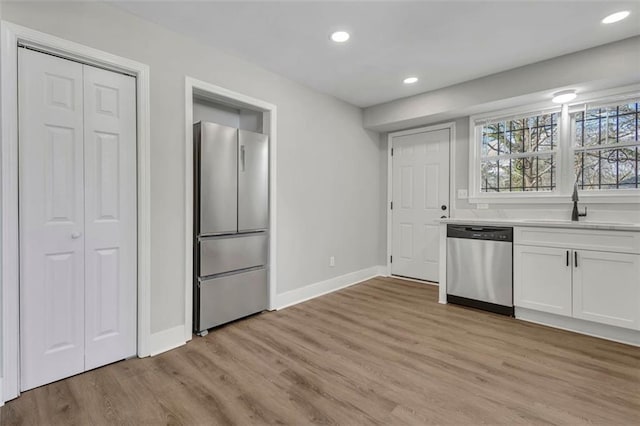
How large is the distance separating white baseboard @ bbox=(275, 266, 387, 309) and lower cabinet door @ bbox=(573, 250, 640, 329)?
2.42m

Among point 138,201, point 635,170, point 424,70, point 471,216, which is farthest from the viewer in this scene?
point 471,216

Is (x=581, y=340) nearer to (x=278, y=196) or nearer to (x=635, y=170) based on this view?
(x=635, y=170)

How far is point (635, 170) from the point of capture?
299 cm

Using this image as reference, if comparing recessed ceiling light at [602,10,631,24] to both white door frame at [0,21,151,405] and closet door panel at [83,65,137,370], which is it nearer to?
closet door panel at [83,65,137,370]

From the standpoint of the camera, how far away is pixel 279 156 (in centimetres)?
336

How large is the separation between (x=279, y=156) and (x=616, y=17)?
2972 mm

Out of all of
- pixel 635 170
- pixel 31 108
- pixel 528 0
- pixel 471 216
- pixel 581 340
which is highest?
pixel 528 0

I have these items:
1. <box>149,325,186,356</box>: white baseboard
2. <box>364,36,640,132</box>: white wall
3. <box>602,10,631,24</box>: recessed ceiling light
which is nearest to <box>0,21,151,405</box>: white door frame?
<box>149,325,186,356</box>: white baseboard

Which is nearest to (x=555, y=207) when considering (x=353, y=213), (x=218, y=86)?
(x=353, y=213)

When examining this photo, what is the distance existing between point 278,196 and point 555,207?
9.84ft

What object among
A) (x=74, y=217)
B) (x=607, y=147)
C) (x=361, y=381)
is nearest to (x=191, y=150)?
(x=74, y=217)

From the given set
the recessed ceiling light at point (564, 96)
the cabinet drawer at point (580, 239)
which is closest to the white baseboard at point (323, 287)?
the cabinet drawer at point (580, 239)

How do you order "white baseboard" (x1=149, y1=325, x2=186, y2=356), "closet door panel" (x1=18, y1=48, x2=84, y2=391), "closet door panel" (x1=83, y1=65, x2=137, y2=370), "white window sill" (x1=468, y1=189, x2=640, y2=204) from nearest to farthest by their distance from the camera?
"closet door panel" (x1=18, y1=48, x2=84, y2=391) < "closet door panel" (x1=83, y1=65, x2=137, y2=370) < "white baseboard" (x1=149, y1=325, x2=186, y2=356) < "white window sill" (x1=468, y1=189, x2=640, y2=204)

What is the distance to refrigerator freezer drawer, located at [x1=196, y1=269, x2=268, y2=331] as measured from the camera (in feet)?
8.87
